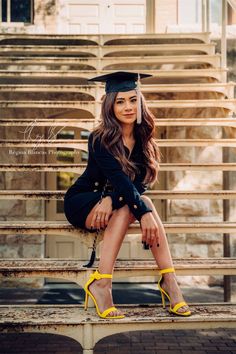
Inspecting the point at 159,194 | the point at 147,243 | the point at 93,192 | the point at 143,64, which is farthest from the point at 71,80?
the point at 147,243

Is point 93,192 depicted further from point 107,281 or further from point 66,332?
point 66,332

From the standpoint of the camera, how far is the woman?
106 inches

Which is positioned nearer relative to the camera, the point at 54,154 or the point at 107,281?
the point at 107,281

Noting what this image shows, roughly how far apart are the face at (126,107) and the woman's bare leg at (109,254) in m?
0.60

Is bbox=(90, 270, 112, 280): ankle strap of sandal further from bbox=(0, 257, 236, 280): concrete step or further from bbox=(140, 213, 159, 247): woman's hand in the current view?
bbox=(140, 213, 159, 247): woman's hand

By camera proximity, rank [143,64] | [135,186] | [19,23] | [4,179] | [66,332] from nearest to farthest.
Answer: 1. [66,332]
2. [135,186]
3. [143,64]
4. [4,179]
5. [19,23]

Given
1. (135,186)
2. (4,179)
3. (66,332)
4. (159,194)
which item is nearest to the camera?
(66,332)

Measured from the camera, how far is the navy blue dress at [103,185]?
A: 270 centimetres

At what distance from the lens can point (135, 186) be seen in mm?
2926

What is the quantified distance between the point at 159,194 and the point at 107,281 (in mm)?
1100

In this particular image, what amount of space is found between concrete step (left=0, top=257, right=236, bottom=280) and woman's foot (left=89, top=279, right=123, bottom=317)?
189 millimetres

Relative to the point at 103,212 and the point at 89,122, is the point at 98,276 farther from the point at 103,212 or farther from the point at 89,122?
the point at 89,122

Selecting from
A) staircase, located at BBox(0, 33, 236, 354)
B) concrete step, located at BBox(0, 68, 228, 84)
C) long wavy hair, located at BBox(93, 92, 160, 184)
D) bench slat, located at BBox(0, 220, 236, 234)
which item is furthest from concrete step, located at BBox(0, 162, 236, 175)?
concrete step, located at BBox(0, 68, 228, 84)

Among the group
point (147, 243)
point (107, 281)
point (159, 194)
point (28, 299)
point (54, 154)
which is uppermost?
point (54, 154)
